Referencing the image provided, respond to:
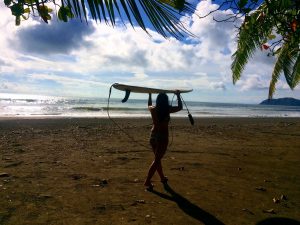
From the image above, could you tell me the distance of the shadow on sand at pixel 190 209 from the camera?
17.3 feet

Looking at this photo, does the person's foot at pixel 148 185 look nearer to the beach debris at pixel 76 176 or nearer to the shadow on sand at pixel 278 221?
the beach debris at pixel 76 176

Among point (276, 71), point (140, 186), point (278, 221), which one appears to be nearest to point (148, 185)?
point (140, 186)

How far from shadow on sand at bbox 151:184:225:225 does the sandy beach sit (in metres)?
0.01

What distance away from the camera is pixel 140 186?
6938 millimetres

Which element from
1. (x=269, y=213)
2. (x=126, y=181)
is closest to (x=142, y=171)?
(x=126, y=181)

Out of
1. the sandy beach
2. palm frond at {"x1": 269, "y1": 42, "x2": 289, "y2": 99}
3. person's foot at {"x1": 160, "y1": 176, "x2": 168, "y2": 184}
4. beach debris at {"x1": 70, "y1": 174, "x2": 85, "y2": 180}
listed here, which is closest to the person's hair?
person's foot at {"x1": 160, "y1": 176, "x2": 168, "y2": 184}

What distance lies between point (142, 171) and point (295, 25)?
199 inches

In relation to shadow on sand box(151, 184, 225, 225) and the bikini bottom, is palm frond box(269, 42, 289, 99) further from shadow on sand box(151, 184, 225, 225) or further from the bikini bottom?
shadow on sand box(151, 184, 225, 225)

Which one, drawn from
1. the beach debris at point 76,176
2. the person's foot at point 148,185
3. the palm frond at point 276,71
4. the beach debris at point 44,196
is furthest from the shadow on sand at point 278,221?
the palm frond at point 276,71

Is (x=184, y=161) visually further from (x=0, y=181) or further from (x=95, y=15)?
(x=95, y=15)

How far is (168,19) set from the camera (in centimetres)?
196

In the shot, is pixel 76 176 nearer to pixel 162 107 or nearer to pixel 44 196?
pixel 44 196

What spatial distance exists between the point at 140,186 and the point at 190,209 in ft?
4.84

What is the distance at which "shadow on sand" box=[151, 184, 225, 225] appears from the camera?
5.27m
